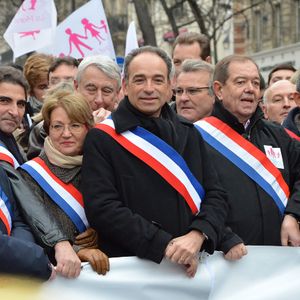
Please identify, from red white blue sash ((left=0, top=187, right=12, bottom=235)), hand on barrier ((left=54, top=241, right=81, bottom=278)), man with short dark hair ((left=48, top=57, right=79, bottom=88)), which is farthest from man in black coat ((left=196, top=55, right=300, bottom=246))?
man with short dark hair ((left=48, top=57, right=79, bottom=88))

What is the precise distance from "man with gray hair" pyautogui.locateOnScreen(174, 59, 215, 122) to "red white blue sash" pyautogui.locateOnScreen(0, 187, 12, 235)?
2090 mm

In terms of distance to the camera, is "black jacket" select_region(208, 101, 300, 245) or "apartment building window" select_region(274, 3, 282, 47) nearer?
"black jacket" select_region(208, 101, 300, 245)

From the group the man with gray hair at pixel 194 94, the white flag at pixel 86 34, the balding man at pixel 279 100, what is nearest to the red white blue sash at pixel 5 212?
the man with gray hair at pixel 194 94

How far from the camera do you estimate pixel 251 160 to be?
519 centimetres

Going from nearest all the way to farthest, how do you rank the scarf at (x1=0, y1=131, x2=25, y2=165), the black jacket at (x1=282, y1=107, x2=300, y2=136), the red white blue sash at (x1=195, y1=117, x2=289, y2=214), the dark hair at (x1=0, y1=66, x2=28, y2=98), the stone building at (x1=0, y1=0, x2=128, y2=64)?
the scarf at (x1=0, y1=131, x2=25, y2=165)
the red white blue sash at (x1=195, y1=117, x2=289, y2=214)
the dark hair at (x1=0, y1=66, x2=28, y2=98)
the black jacket at (x1=282, y1=107, x2=300, y2=136)
the stone building at (x1=0, y1=0, x2=128, y2=64)

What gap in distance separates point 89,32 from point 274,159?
14.2 feet

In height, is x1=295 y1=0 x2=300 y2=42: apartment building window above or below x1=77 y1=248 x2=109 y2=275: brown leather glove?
below

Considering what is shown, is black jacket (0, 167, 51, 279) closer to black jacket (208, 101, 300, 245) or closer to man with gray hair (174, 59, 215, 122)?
black jacket (208, 101, 300, 245)

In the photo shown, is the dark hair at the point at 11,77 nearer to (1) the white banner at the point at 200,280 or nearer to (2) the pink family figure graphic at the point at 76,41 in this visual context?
(1) the white banner at the point at 200,280

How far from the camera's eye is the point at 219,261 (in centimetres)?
471

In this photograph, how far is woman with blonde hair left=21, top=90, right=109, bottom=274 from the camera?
4.55m

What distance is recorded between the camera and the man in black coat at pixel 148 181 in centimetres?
435

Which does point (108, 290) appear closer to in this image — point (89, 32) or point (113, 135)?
point (113, 135)

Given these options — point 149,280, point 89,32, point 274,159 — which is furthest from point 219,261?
point 89,32
